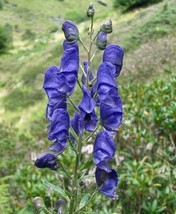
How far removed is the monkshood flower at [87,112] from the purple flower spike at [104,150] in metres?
0.07

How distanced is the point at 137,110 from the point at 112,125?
126 inches

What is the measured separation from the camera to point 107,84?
222 cm

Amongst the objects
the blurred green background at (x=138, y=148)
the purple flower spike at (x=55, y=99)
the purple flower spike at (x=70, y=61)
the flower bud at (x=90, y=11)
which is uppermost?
the flower bud at (x=90, y=11)

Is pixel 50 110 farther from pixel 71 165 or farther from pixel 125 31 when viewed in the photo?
pixel 125 31

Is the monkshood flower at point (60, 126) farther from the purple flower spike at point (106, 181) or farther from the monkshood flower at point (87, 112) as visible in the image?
the purple flower spike at point (106, 181)

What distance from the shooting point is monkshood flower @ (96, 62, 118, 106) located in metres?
2.22

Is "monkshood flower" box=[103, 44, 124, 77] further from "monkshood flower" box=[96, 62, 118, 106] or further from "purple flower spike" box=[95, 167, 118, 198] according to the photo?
"purple flower spike" box=[95, 167, 118, 198]

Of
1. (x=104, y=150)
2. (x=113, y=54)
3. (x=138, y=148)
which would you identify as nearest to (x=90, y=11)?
(x=113, y=54)

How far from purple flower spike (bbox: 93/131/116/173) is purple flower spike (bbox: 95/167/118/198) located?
5 centimetres

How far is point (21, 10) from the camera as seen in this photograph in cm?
10069

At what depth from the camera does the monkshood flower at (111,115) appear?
228 cm

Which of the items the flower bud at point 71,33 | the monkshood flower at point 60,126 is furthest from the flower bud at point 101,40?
the monkshood flower at point 60,126

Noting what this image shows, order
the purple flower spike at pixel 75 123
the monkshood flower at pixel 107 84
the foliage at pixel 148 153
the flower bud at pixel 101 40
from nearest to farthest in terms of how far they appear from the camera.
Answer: the monkshood flower at pixel 107 84 → the flower bud at pixel 101 40 → the purple flower spike at pixel 75 123 → the foliage at pixel 148 153

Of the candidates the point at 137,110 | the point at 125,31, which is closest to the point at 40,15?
the point at 125,31
